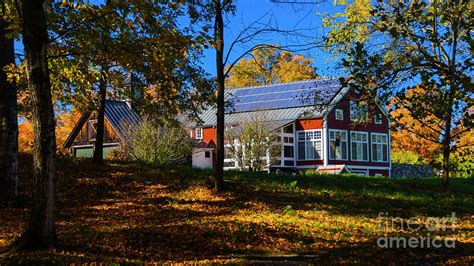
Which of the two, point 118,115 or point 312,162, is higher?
point 118,115

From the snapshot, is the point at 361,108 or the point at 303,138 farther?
the point at 303,138

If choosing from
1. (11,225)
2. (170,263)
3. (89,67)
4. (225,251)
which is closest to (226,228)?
(225,251)

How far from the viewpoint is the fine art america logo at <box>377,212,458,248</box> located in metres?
9.56

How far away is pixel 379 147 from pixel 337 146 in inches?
257

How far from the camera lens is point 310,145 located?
44.9m

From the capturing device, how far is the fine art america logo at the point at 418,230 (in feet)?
31.4

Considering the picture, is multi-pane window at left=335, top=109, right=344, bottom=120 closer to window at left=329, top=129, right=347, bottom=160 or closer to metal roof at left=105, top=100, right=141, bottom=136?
window at left=329, top=129, right=347, bottom=160

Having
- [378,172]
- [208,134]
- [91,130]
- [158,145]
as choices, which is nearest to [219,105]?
[158,145]

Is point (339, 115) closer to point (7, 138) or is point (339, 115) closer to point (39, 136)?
point (7, 138)

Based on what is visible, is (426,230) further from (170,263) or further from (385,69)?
(170,263)

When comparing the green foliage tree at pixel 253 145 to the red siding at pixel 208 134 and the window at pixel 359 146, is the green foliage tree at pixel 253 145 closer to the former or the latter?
the red siding at pixel 208 134

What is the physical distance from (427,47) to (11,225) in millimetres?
11271

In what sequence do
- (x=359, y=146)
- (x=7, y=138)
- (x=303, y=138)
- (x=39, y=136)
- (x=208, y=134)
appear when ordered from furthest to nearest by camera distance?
(x=208, y=134), (x=359, y=146), (x=303, y=138), (x=7, y=138), (x=39, y=136)

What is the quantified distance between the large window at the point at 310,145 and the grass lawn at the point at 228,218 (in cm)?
2532
